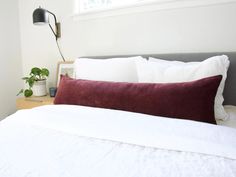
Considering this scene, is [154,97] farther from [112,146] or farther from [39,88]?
[39,88]

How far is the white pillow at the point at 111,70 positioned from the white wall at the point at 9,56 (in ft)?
4.30

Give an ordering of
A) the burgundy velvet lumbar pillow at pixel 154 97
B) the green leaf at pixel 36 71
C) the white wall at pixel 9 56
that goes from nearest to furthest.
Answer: the burgundy velvet lumbar pillow at pixel 154 97 < the green leaf at pixel 36 71 < the white wall at pixel 9 56

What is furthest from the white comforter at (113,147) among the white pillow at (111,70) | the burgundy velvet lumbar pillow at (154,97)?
the white pillow at (111,70)

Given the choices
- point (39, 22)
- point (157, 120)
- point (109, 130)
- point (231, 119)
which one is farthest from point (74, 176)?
point (39, 22)

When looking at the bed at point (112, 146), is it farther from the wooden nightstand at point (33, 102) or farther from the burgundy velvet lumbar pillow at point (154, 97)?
the wooden nightstand at point (33, 102)

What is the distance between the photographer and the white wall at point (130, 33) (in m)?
1.59

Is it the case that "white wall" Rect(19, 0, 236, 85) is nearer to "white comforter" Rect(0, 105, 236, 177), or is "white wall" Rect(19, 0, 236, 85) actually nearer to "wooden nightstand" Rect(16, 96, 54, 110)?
"wooden nightstand" Rect(16, 96, 54, 110)

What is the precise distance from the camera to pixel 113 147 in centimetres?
84

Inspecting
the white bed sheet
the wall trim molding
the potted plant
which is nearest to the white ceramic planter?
the potted plant


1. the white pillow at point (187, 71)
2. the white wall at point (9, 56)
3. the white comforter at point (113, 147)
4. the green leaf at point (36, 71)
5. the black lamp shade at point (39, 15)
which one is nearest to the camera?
the white comforter at point (113, 147)

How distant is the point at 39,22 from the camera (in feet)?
6.79

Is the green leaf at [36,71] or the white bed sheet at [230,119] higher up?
the green leaf at [36,71]

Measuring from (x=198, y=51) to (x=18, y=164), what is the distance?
1.48 metres

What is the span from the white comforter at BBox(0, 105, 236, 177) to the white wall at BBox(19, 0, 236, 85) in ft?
2.90
